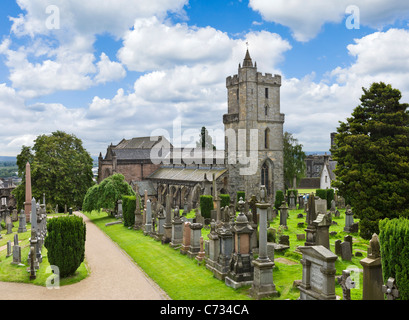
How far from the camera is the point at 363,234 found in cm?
1869

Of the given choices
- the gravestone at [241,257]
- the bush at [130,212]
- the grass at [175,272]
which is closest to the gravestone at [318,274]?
the grass at [175,272]

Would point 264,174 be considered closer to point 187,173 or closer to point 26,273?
point 187,173

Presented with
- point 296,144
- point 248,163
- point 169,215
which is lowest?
point 169,215

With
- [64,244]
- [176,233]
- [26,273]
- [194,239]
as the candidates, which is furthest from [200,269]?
[26,273]

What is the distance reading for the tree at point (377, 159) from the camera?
17875 mm

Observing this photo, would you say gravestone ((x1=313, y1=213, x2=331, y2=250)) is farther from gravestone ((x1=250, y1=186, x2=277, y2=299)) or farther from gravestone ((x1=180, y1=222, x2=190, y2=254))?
gravestone ((x1=180, y1=222, x2=190, y2=254))

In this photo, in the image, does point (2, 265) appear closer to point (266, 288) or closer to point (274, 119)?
point (266, 288)

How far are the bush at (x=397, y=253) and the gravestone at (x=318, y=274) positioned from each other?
4.17 feet

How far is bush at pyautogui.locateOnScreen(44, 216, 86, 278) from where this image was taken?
45.2ft

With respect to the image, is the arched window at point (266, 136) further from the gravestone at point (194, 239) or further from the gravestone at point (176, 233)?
the gravestone at point (194, 239)
